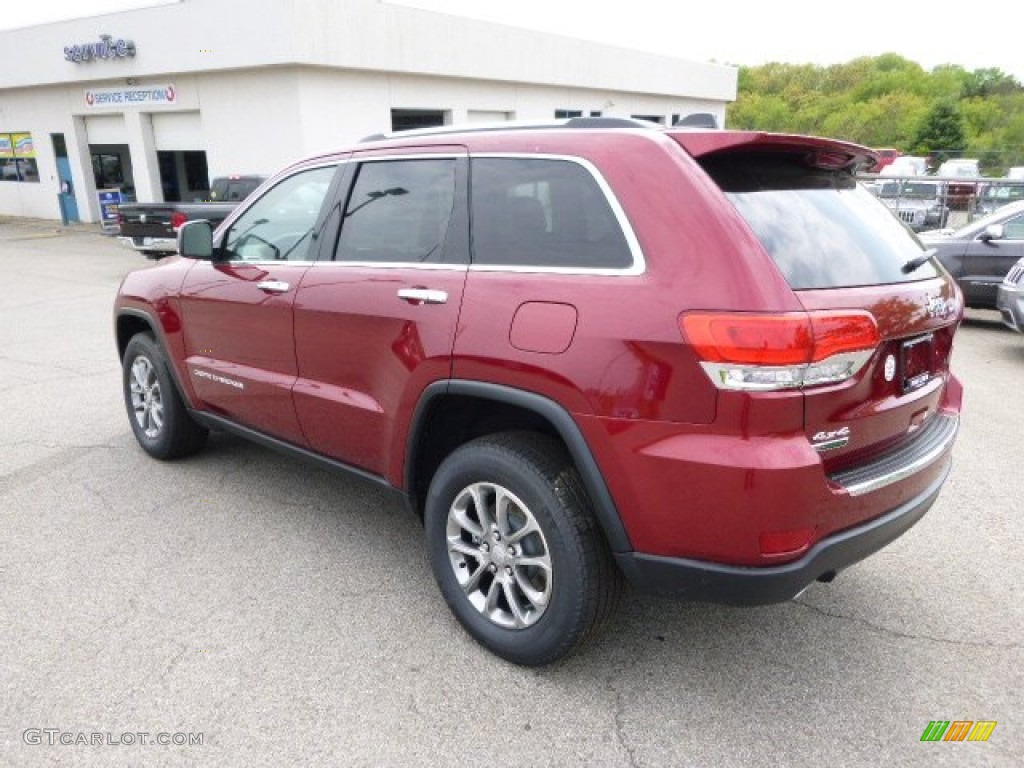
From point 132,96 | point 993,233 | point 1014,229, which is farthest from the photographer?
point 132,96

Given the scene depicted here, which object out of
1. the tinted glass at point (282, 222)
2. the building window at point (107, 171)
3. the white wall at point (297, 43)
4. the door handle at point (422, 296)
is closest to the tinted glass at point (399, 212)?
the door handle at point (422, 296)

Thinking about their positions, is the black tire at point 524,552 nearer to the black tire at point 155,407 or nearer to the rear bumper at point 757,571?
the rear bumper at point 757,571

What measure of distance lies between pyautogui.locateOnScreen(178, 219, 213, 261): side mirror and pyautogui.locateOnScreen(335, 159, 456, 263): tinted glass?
966 millimetres

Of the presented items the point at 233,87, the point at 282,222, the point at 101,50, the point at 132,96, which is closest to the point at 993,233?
the point at 282,222

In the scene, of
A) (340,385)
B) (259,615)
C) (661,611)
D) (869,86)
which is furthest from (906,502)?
(869,86)

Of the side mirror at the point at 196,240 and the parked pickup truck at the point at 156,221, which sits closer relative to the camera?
the side mirror at the point at 196,240

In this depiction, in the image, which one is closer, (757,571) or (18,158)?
(757,571)

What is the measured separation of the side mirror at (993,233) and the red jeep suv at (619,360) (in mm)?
7569

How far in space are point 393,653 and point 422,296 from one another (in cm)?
135

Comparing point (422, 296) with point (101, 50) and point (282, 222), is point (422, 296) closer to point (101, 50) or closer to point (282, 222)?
point (282, 222)

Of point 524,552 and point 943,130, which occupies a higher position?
point 943,130

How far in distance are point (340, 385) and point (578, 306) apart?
1352 mm

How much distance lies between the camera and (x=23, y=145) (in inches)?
969

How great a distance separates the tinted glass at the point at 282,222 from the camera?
3.65 m
